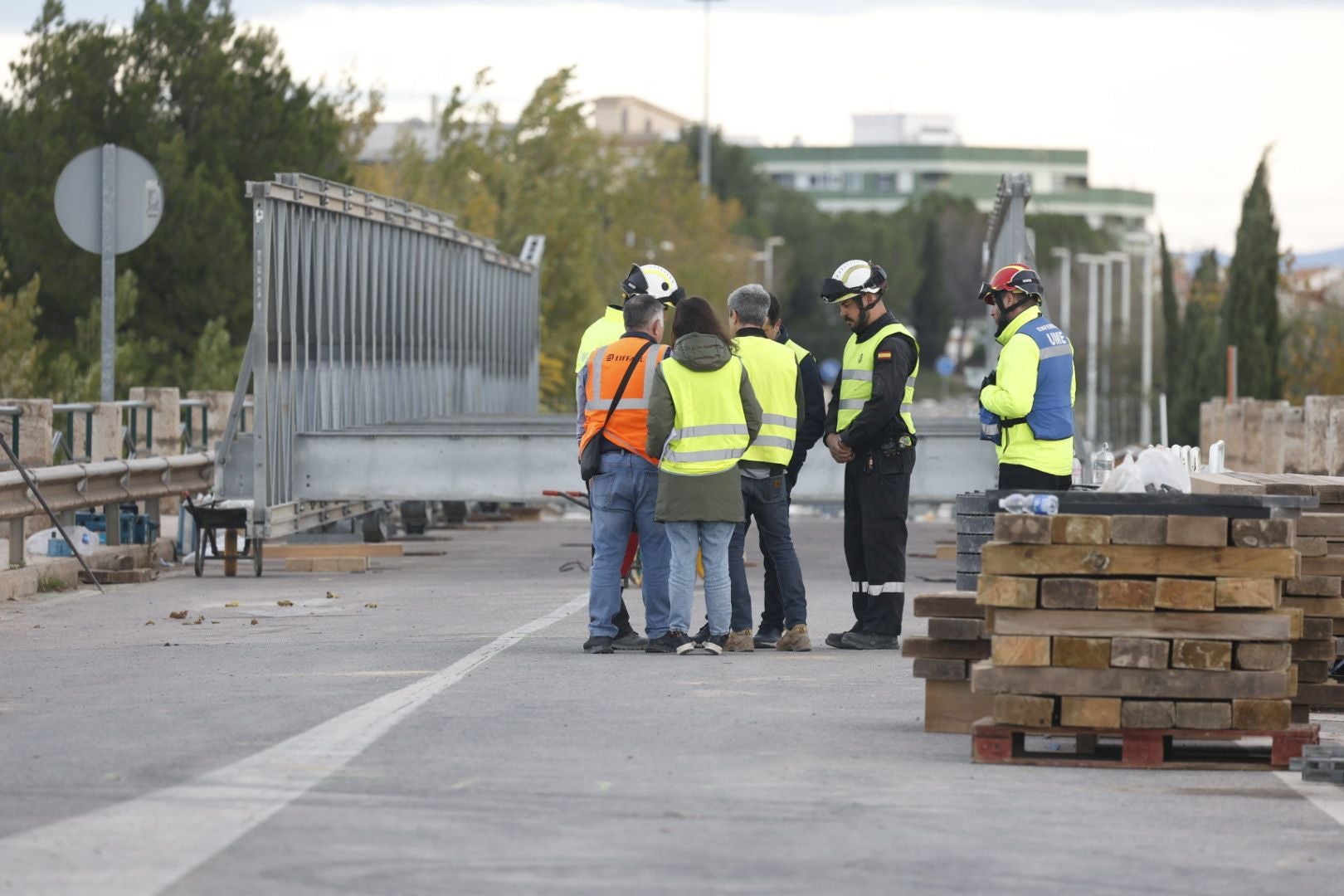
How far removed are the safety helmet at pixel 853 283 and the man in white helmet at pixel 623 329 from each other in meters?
0.87

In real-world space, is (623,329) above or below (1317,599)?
above

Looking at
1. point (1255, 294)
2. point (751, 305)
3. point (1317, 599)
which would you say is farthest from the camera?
point (1255, 294)

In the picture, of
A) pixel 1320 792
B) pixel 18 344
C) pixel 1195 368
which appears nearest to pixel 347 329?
pixel 18 344

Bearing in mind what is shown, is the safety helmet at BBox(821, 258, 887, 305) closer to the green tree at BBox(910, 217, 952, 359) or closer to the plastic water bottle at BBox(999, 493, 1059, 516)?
the plastic water bottle at BBox(999, 493, 1059, 516)

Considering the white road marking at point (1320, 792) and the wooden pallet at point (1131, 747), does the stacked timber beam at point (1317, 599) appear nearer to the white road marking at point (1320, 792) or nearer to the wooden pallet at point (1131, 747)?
the wooden pallet at point (1131, 747)

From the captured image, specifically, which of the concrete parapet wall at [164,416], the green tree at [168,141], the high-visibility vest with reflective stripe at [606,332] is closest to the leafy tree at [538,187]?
the green tree at [168,141]

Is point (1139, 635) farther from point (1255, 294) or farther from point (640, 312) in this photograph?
point (1255, 294)

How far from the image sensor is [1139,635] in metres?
9.26

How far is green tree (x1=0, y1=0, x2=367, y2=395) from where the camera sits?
33.9 metres

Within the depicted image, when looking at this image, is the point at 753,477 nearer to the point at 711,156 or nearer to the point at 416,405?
the point at 416,405

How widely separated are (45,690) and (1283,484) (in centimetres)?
563

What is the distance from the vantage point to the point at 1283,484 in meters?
11.3

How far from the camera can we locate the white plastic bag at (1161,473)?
10094 millimetres

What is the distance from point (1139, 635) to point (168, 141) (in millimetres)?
27711
